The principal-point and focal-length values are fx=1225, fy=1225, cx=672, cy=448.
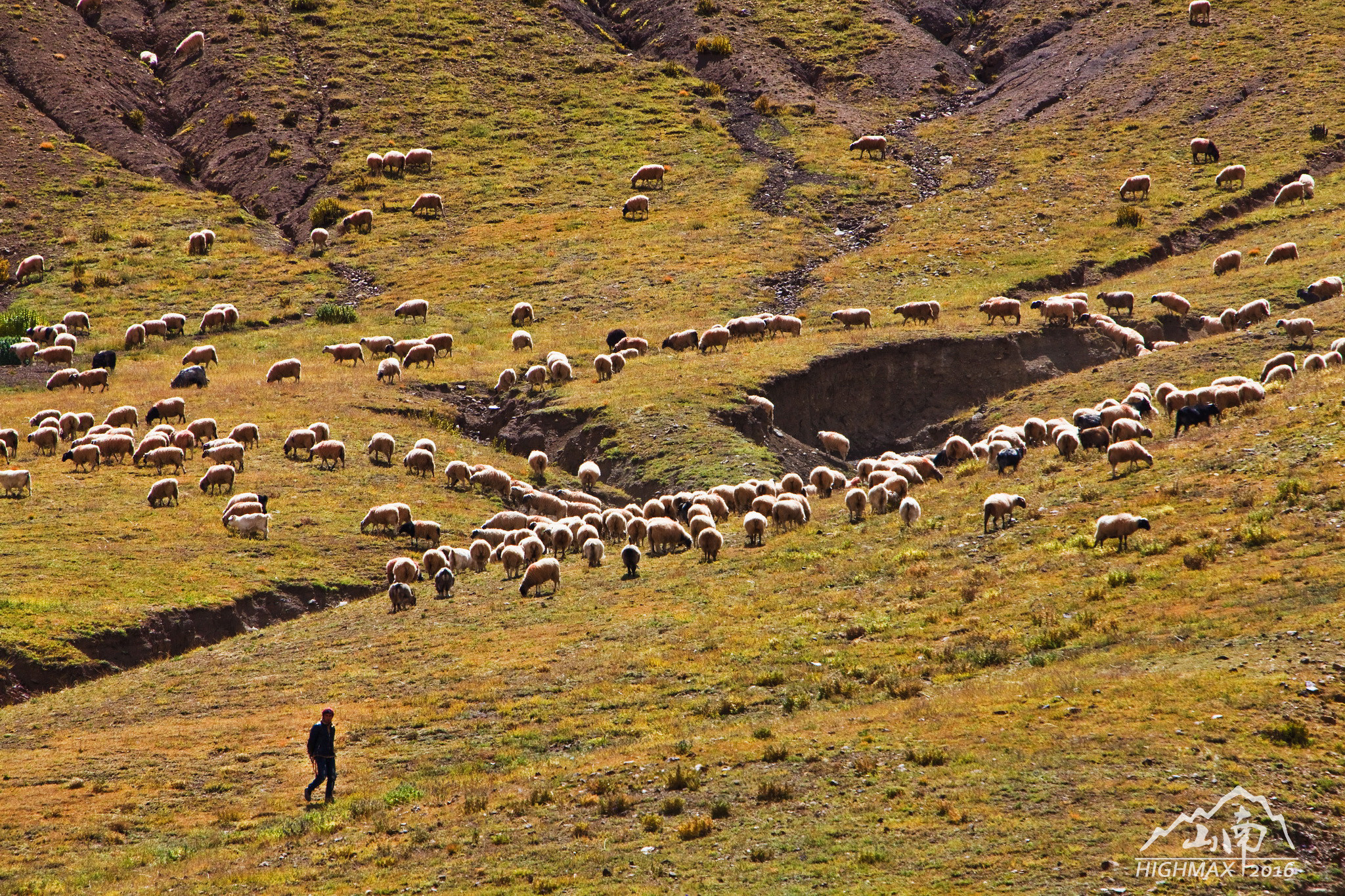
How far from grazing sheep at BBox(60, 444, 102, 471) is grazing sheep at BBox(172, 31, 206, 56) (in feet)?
195

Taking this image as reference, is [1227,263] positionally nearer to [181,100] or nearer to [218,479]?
[218,479]

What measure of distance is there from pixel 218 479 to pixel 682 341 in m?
20.8

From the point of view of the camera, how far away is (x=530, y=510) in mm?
36406

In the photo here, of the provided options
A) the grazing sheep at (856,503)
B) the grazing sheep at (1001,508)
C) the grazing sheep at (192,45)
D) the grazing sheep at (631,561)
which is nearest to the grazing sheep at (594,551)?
the grazing sheep at (631,561)

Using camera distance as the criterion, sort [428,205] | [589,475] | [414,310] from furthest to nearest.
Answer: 1. [428,205]
2. [414,310]
3. [589,475]

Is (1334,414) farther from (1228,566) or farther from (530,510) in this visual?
(530,510)

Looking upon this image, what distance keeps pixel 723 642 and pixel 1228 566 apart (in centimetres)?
832

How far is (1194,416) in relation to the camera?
92.5ft

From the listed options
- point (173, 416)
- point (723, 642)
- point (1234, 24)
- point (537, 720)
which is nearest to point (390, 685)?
point (537, 720)

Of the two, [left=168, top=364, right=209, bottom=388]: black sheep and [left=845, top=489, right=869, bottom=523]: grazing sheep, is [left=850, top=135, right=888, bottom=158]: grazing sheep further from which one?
[left=845, top=489, right=869, bottom=523]: grazing sheep

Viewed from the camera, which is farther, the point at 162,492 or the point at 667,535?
the point at 162,492

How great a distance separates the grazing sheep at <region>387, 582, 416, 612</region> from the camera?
27.7m

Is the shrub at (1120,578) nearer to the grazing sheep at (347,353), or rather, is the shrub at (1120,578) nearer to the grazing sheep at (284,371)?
the grazing sheep at (284,371)

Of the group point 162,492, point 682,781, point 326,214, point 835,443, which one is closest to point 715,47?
point 326,214
